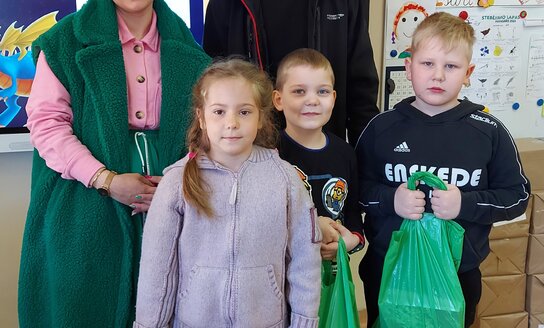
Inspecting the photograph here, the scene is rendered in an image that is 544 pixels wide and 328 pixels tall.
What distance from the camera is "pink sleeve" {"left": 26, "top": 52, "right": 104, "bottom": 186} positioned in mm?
1292

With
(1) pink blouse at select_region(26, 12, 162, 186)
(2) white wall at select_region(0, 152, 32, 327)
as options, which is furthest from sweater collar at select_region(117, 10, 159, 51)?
(2) white wall at select_region(0, 152, 32, 327)

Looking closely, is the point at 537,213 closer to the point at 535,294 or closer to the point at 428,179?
the point at 535,294

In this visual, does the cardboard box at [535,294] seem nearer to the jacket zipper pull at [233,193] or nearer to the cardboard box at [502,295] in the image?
the cardboard box at [502,295]

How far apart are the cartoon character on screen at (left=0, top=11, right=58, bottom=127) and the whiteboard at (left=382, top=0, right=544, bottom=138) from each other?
56.2 inches

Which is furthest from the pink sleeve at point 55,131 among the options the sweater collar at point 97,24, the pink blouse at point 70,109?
the sweater collar at point 97,24

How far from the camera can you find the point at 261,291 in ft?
3.92

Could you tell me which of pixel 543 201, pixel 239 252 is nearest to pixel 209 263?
pixel 239 252

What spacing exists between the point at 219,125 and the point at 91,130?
0.38 meters

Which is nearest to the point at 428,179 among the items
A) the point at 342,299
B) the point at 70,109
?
the point at 342,299

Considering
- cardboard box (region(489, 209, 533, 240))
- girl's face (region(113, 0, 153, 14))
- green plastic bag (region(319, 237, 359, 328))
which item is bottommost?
cardboard box (region(489, 209, 533, 240))

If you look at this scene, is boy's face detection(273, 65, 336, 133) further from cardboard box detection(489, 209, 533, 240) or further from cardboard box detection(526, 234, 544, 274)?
cardboard box detection(526, 234, 544, 274)

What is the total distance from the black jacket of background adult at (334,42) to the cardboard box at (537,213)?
3.08 ft

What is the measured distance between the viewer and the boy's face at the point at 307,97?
1.43 m

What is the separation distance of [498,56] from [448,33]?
1220 millimetres
